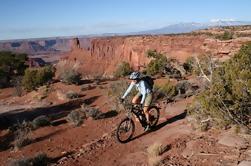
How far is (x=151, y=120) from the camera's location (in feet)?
33.7

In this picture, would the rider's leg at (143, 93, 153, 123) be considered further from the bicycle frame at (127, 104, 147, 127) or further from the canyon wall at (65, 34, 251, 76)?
the canyon wall at (65, 34, 251, 76)

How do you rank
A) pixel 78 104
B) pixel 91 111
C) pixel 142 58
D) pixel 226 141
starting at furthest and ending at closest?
1. pixel 142 58
2. pixel 78 104
3. pixel 91 111
4. pixel 226 141

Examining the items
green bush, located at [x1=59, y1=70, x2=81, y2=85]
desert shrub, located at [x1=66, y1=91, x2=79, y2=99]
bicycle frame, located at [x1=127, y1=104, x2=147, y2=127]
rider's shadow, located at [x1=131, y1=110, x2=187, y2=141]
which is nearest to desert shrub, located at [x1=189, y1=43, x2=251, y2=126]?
bicycle frame, located at [x1=127, y1=104, x2=147, y2=127]

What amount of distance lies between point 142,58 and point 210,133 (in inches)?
1737

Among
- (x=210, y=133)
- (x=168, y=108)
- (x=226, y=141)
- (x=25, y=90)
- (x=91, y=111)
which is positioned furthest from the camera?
(x=25, y=90)

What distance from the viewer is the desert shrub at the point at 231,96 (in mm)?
7102

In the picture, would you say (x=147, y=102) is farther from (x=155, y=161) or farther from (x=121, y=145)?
(x=155, y=161)

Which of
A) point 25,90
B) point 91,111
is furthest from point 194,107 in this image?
point 25,90

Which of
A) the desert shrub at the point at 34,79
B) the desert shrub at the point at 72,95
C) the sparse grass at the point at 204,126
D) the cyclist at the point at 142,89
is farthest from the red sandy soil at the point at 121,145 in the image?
the desert shrub at the point at 34,79

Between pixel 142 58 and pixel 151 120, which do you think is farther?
pixel 142 58

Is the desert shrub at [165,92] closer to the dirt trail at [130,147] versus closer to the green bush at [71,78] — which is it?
the dirt trail at [130,147]

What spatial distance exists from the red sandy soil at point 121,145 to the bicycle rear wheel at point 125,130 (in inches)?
6.5

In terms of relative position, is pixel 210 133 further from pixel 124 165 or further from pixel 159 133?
pixel 124 165

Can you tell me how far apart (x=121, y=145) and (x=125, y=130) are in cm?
42
